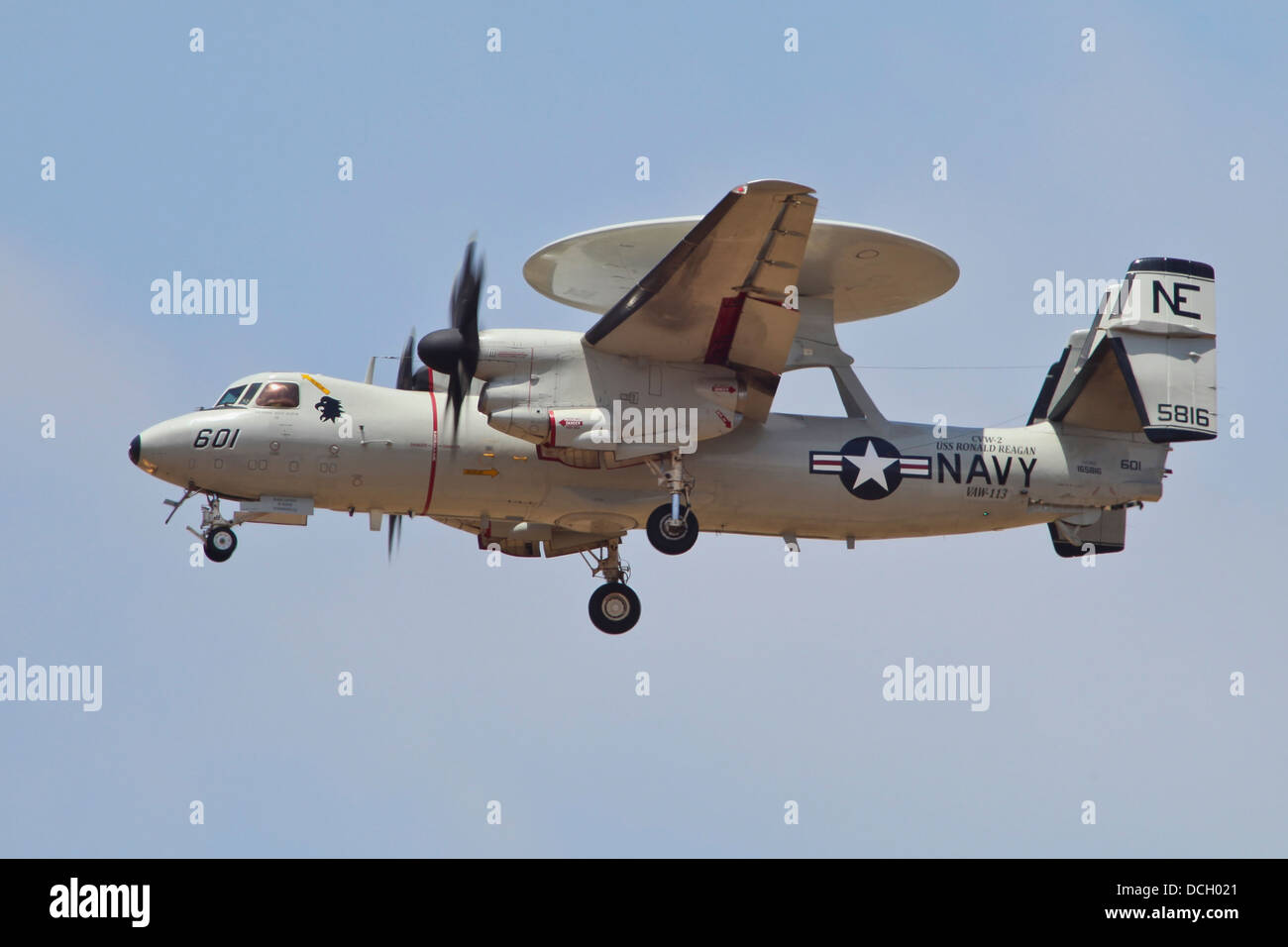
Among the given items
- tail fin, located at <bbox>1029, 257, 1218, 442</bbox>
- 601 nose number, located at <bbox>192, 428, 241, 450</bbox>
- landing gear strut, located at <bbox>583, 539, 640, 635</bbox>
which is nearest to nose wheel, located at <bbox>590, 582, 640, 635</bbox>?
landing gear strut, located at <bbox>583, 539, 640, 635</bbox>

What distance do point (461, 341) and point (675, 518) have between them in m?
3.69

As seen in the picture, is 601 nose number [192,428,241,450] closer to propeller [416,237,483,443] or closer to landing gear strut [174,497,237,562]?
landing gear strut [174,497,237,562]

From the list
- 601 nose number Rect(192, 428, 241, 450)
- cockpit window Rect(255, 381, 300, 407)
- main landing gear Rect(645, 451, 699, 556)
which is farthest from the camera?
cockpit window Rect(255, 381, 300, 407)

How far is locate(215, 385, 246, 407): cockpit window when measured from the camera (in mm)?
25734

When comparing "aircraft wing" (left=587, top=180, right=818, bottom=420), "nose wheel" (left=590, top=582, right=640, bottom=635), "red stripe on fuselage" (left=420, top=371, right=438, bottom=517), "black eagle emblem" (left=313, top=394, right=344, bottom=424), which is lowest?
"nose wheel" (left=590, top=582, right=640, bottom=635)

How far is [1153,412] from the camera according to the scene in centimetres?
2644

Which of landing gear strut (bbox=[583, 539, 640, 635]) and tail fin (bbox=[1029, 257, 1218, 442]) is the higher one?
tail fin (bbox=[1029, 257, 1218, 442])

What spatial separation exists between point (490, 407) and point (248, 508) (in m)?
3.65

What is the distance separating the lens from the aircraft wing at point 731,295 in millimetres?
23297

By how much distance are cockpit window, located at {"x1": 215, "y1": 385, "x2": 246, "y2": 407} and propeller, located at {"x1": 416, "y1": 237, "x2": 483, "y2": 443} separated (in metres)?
2.71

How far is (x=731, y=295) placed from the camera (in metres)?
24.5

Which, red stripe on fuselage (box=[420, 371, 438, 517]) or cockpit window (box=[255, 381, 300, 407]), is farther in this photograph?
cockpit window (box=[255, 381, 300, 407])

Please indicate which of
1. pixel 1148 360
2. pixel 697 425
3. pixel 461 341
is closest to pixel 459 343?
pixel 461 341
